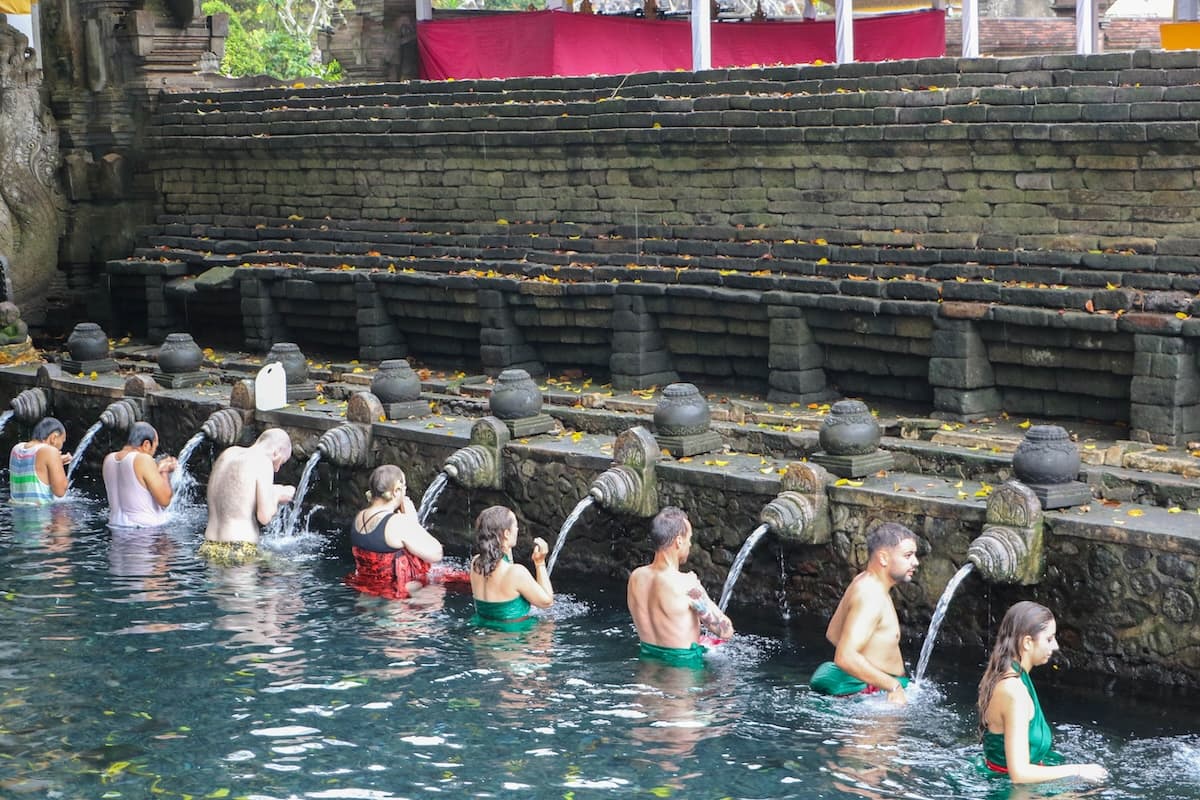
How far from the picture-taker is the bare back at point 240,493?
12.0m

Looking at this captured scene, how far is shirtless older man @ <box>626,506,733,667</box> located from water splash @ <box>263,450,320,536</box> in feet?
15.0

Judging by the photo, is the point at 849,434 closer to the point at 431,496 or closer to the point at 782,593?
the point at 782,593

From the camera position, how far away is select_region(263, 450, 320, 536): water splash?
13273mm

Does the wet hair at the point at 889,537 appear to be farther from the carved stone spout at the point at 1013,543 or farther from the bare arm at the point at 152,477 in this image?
the bare arm at the point at 152,477

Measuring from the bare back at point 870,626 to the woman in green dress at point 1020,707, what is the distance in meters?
1.05

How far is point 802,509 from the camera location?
10008 mm

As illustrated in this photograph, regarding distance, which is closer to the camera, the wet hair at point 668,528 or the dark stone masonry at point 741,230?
the wet hair at point 668,528

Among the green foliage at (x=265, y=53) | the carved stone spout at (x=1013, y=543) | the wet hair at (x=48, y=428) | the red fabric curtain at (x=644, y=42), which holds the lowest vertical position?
the carved stone spout at (x=1013, y=543)

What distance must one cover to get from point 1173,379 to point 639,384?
4.98 metres

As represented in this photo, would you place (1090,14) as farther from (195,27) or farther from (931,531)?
(195,27)

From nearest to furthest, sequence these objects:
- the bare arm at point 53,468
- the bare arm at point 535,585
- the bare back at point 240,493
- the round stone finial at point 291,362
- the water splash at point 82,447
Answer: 1. the bare arm at point 535,585
2. the bare back at point 240,493
3. the bare arm at point 53,468
4. the round stone finial at point 291,362
5. the water splash at point 82,447

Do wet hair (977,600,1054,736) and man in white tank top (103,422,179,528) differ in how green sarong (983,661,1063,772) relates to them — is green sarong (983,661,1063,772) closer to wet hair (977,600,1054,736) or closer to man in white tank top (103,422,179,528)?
wet hair (977,600,1054,736)

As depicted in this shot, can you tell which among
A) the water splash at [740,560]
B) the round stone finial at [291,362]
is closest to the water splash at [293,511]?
the round stone finial at [291,362]

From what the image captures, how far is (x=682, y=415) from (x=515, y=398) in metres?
1.60
